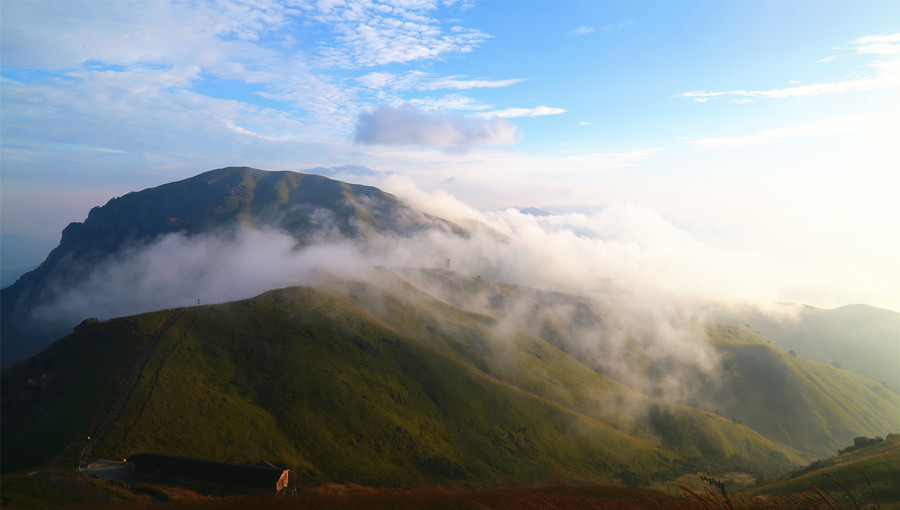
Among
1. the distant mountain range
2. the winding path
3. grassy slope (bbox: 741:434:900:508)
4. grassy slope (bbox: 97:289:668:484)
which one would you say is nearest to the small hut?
the distant mountain range

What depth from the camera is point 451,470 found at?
325ft

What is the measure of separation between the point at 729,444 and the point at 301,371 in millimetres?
155751

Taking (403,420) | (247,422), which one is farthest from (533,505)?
(403,420)

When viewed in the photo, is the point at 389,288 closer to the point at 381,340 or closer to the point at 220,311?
the point at 381,340

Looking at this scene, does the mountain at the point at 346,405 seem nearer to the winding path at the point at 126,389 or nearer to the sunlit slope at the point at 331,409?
the sunlit slope at the point at 331,409

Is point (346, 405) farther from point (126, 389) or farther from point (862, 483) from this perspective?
point (862, 483)

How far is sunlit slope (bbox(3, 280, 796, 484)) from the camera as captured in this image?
7731cm

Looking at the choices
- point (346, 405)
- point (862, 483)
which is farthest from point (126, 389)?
point (862, 483)

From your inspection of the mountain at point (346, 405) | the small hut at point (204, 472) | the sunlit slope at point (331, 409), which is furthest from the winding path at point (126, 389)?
the small hut at point (204, 472)

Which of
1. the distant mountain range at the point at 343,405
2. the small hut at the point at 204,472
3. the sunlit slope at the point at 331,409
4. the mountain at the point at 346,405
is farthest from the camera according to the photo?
the mountain at the point at 346,405

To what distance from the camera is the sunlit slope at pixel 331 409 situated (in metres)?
77.3

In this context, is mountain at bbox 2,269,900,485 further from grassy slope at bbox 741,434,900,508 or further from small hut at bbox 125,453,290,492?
grassy slope at bbox 741,434,900,508

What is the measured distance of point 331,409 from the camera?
101250mm

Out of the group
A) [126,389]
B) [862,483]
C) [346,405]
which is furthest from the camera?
[346,405]
